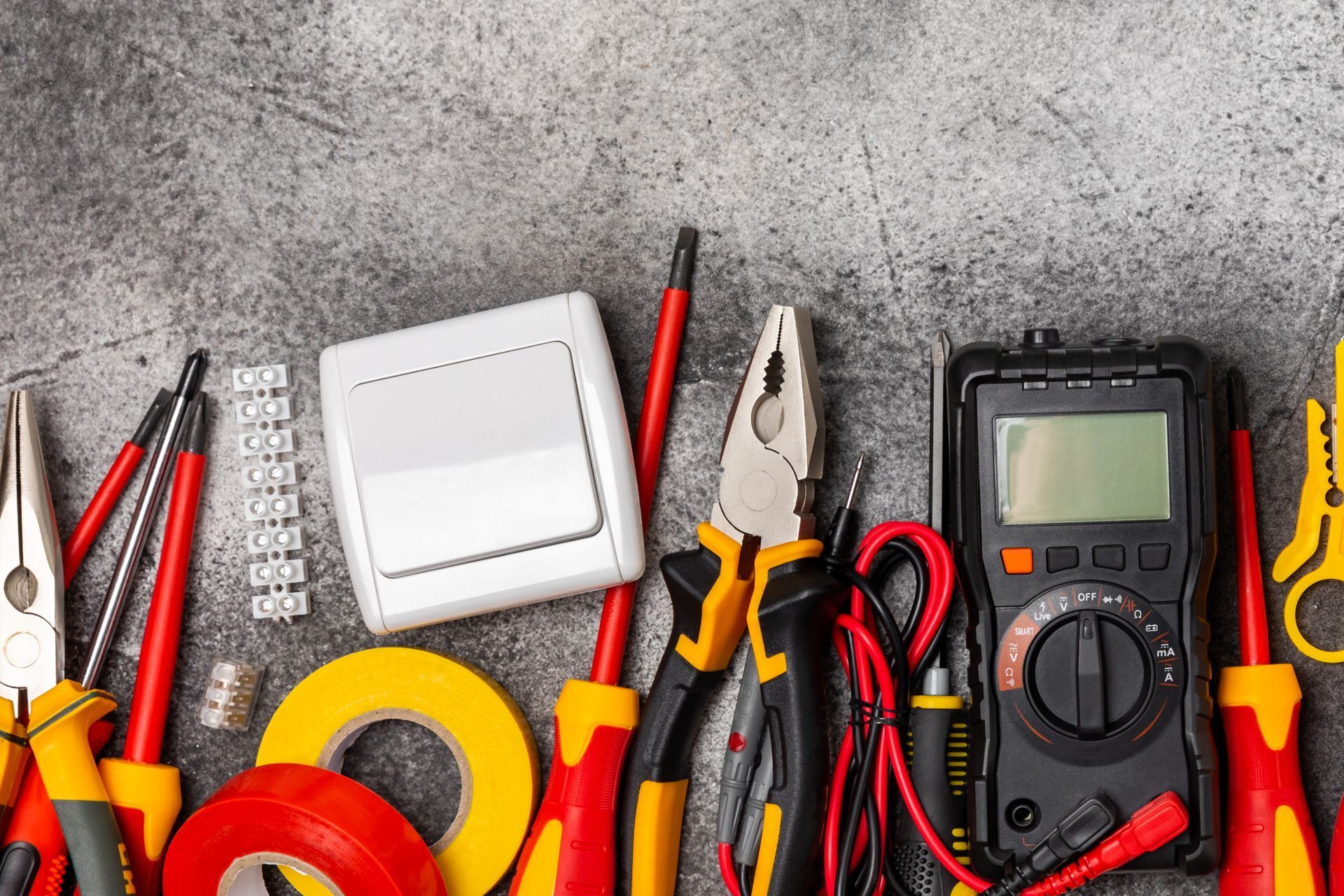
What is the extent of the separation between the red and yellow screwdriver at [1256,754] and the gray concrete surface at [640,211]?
0.05m

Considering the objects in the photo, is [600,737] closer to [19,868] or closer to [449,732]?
Result: [449,732]

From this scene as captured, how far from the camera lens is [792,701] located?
88 cm

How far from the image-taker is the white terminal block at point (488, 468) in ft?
3.02

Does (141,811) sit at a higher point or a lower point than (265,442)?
lower

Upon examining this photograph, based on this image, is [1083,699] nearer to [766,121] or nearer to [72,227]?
[766,121]

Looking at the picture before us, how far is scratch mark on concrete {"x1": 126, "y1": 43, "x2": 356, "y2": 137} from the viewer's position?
1032 millimetres

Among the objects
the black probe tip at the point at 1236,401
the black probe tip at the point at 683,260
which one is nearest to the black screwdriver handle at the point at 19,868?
the black probe tip at the point at 683,260

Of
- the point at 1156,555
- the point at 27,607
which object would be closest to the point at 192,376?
the point at 27,607

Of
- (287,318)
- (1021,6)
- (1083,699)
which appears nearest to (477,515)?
(287,318)

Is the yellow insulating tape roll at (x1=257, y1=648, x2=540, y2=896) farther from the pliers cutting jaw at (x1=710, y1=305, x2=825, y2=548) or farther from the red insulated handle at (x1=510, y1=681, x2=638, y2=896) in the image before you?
the pliers cutting jaw at (x1=710, y1=305, x2=825, y2=548)

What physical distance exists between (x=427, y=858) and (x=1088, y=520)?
656mm

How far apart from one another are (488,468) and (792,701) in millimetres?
342

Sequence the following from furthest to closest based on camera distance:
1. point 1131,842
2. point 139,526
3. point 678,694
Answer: point 139,526, point 678,694, point 1131,842

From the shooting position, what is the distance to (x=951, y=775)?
2.87ft
